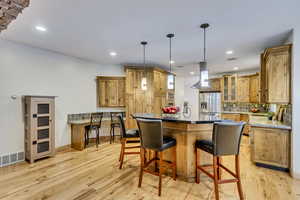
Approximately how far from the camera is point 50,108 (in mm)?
3852

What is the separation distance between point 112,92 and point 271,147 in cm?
458

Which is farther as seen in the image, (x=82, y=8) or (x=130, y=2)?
(x=82, y=8)

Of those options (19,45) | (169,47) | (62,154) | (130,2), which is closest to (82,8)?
(130,2)

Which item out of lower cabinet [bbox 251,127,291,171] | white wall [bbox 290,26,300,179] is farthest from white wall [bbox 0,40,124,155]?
white wall [bbox 290,26,300,179]

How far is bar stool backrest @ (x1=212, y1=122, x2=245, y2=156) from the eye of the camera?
2.14 metres

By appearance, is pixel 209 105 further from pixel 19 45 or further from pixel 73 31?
pixel 19 45

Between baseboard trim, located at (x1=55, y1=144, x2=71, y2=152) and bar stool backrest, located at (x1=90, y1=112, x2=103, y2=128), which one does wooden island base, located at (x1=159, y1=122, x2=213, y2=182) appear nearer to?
bar stool backrest, located at (x1=90, y1=112, x2=103, y2=128)

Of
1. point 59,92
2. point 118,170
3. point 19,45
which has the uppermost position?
point 19,45

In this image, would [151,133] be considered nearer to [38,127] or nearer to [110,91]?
[38,127]

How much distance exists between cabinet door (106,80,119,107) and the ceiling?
137 centimetres

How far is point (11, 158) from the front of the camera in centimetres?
347

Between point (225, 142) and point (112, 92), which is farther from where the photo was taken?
point (112, 92)

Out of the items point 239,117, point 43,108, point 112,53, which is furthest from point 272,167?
point 43,108

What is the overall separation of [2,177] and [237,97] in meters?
7.32
